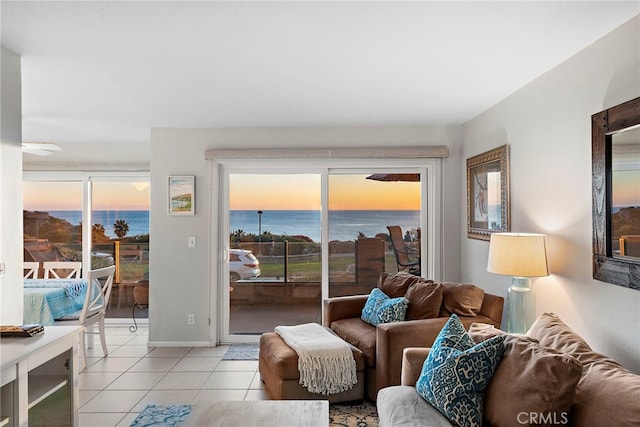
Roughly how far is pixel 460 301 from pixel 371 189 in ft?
6.00

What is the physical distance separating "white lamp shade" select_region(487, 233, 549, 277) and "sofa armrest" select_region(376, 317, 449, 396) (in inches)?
27.7

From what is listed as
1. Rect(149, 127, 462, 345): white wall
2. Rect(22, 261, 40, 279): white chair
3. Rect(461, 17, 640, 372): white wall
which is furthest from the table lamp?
Rect(22, 261, 40, 279): white chair

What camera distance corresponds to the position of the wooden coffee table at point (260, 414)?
2.10m

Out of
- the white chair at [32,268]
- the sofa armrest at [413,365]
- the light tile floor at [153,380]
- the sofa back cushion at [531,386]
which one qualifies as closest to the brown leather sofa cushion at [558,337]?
the sofa back cushion at [531,386]

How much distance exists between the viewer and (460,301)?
3531mm

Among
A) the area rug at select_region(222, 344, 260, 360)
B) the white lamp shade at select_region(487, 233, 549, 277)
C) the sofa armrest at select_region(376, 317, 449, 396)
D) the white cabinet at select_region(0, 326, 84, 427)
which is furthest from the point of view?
the area rug at select_region(222, 344, 260, 360)

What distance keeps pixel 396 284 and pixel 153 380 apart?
232 cm

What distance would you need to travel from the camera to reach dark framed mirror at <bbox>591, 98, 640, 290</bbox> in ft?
7.02

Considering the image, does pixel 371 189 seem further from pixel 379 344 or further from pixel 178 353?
pixel 178 353

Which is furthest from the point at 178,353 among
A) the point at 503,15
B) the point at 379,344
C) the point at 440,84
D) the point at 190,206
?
the point at 503,15

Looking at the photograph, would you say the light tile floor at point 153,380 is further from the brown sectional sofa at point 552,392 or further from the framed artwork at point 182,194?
the brown sectional sofa at point 552,392

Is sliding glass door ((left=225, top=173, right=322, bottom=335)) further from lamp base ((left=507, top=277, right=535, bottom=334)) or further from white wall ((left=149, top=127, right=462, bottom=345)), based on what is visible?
lamp base ((left=507, top=277, right=535, bottom=334))

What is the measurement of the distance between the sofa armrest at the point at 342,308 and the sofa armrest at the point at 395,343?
92 centimetres

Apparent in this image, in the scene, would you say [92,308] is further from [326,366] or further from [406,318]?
[406,318]
